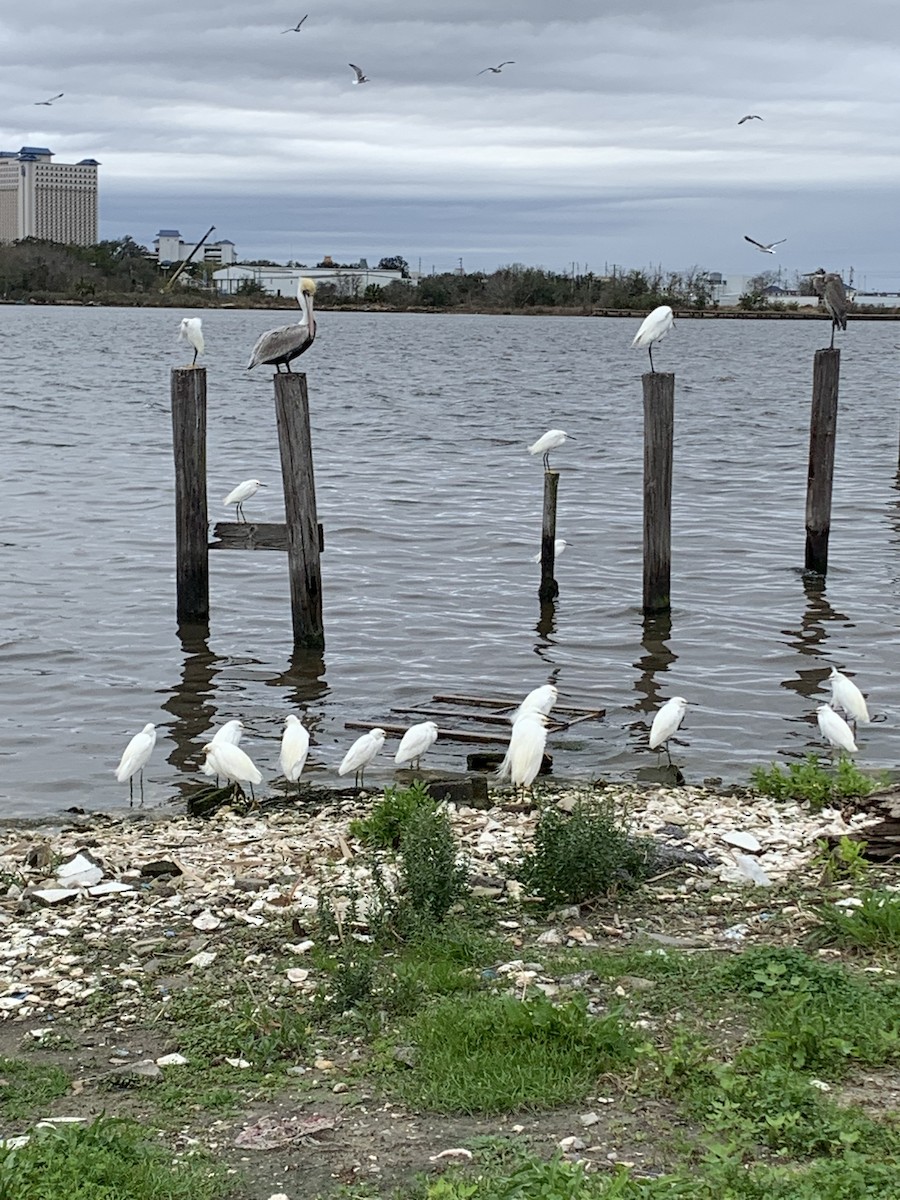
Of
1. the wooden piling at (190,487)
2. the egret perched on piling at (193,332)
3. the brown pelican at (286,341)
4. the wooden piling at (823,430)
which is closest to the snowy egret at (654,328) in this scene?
the wooden piling at (823,430)

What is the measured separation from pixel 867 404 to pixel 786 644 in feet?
115

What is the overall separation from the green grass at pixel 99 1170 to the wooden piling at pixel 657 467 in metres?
10.6

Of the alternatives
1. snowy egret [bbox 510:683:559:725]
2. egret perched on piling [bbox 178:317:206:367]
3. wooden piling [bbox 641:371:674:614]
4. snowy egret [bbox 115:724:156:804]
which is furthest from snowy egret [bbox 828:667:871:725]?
egret perched on piling [bbox 178:317:206:367]

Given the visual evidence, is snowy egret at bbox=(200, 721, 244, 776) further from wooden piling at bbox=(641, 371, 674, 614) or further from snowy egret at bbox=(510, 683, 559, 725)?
wooden piling at bbox=(641, 371, 674, 614)

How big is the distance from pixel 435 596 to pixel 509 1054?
1254cm

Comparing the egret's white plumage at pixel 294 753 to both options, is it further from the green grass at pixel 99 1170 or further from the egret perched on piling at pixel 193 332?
the egret perched on piling at pixel 193 332

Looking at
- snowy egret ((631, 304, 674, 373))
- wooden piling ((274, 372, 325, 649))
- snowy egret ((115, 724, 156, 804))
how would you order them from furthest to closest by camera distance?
snowy egret ((631, 304, 674, 373)) → wooden piling ((274, 372, 325, 649)) → snowy egret ((115, 724, 156, 804))

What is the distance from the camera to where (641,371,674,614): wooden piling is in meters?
14.7

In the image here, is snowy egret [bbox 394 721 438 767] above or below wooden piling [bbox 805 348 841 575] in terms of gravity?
below

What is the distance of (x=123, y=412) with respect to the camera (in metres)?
41.2

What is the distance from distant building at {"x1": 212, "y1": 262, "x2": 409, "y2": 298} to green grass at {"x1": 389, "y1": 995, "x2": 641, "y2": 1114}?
167m

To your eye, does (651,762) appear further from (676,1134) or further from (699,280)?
(699,280)

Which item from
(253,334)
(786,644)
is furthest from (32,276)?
(786,644)

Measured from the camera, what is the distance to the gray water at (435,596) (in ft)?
40.0
